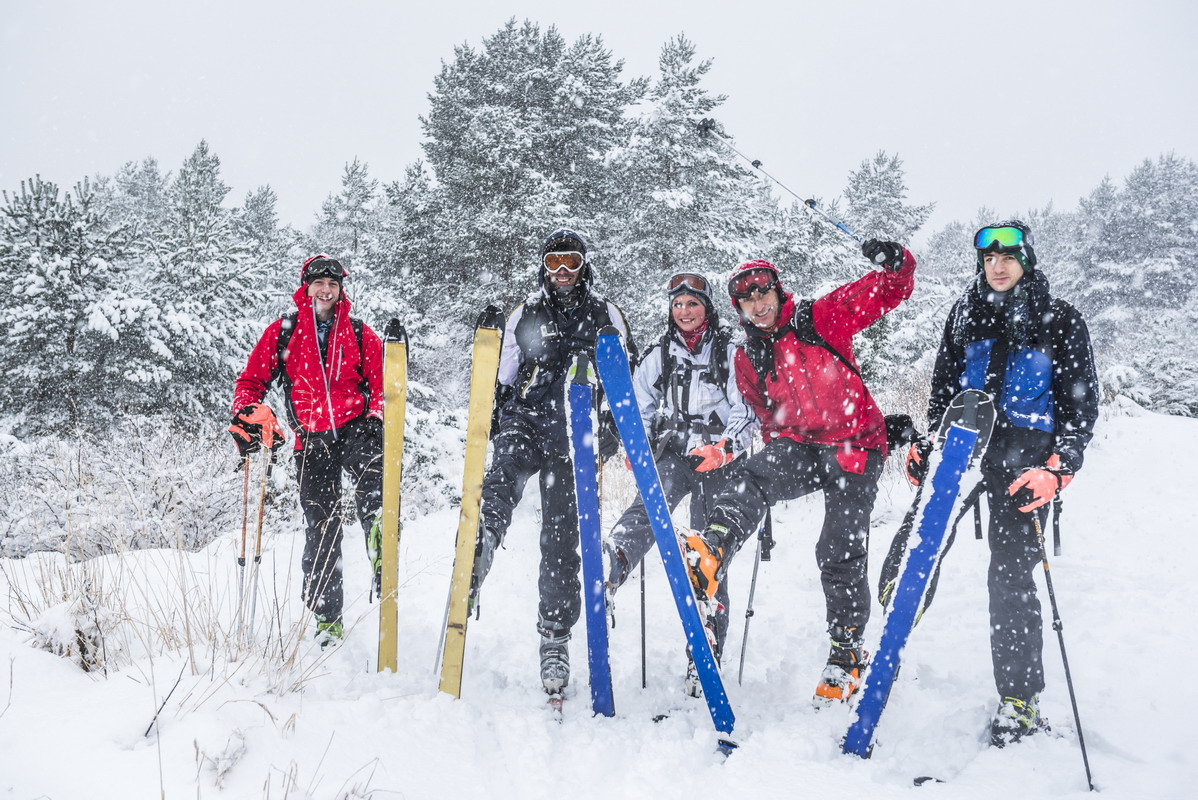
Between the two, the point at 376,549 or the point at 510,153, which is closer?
the point at 376,549

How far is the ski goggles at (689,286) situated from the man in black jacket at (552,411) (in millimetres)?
406

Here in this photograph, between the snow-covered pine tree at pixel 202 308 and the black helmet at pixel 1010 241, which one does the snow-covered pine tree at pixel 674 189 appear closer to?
the snow-covered pine tree at pixel 202 308

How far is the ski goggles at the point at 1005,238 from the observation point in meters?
2.77

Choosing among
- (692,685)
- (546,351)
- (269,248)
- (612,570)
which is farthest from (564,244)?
(269,248)

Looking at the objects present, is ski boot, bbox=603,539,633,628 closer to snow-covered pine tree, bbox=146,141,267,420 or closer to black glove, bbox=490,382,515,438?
black glove, bbox=490,382,515,438

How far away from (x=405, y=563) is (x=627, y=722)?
10.7ft

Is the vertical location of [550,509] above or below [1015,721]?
above

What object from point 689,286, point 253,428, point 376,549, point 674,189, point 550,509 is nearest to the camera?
point 376,549

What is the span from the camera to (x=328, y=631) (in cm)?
338

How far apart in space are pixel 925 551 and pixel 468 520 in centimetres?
195

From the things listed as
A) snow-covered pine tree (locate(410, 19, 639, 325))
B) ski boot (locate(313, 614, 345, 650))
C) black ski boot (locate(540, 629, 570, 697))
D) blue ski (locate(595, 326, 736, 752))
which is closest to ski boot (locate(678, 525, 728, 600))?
blue ski (locate(595, 326, 736, 752))

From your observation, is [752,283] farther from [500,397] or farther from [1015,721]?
[1015,721]

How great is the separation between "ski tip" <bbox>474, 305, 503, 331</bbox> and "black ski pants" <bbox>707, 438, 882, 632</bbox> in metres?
1.39

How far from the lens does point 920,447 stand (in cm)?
300
